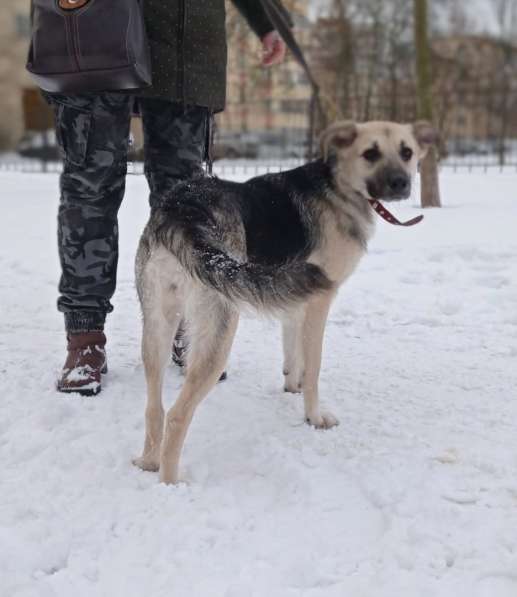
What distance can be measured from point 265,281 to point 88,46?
1398 millimetres

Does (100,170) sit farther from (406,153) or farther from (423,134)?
(423,134)

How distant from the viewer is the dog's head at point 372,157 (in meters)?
2.78

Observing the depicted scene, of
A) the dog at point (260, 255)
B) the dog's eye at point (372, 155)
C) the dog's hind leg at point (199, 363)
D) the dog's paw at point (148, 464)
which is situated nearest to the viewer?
the dog at point (260, 255)

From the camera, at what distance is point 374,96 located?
2388 cm

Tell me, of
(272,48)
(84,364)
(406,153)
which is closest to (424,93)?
(272,48)

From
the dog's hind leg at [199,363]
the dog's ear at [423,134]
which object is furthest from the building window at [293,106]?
the dog's hind leg at [199,363]

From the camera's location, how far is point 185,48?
283 centimetres

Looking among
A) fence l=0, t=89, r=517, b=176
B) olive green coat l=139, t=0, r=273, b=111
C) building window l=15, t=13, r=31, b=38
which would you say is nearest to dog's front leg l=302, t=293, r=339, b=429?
olive green coat l=139, t=0, r=273, b=111

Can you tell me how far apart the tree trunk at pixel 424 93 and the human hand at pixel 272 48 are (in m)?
5.98

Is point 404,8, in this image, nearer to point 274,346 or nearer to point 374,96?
point 374,96

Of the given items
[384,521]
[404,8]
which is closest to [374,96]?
[404,8]

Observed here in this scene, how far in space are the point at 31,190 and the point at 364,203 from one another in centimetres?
976

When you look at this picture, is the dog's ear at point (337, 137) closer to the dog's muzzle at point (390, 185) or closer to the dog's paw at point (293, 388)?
the dog's muzzle at point (390, 185)

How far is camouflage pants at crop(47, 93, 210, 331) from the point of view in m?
2.69
